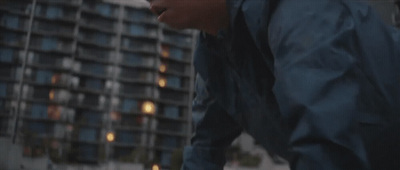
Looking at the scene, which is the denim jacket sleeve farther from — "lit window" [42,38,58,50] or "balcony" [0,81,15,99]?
"lit window" [42,38,58,50]

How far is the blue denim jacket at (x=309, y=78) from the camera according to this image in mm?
628

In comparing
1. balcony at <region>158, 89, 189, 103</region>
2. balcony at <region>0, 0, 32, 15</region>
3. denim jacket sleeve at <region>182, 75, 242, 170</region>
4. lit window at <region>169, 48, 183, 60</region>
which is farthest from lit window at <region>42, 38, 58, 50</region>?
denim jacket sleeve at <region>182, 75, 242, 170</region>

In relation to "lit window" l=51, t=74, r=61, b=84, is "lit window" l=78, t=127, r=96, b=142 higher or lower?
lower

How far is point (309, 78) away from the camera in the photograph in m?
0.66

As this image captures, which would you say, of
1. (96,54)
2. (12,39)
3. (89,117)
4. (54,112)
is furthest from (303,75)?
(96,54)

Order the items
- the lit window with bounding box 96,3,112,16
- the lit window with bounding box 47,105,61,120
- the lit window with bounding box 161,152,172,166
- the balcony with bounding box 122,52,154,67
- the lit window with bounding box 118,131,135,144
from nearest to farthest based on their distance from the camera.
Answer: the lit window with bounding box 47,105,61,120 < the lit window with bounding box 118,131,135,144 < the lit window with bounding box 161,152,172,166 < the balcony with bounding box 122,52,154,67 < the lit window with bounding box 96,3,112,16

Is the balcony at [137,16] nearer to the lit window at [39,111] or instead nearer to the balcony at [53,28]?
the balcony at [53,28]

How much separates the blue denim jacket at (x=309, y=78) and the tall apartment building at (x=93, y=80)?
3926cm

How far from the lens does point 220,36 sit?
3.25ft

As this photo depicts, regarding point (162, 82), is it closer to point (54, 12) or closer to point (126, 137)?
point (126, 137)

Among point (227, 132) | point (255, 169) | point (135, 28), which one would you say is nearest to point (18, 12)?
point (135, 28)

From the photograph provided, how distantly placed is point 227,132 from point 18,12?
46889 millimetres

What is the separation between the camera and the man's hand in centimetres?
94

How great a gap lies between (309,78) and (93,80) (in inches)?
1841
